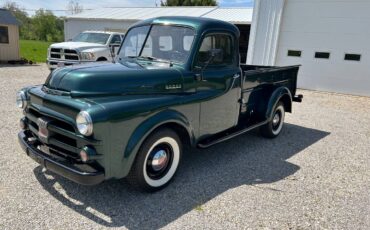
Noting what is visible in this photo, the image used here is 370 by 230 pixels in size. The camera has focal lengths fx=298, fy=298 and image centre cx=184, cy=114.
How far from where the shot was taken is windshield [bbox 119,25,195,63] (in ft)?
13.1

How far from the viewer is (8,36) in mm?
15914

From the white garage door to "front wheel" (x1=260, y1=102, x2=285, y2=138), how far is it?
6735 mm

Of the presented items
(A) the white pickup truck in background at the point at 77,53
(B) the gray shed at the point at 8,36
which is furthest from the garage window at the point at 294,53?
(B) the gray shed at the point at 8,36

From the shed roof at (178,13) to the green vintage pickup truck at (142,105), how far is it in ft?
42.6

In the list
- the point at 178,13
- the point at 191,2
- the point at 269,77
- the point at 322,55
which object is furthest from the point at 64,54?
the point at 191,2

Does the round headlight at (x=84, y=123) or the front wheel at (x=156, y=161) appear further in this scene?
the front wheel at (x=156, y=161)

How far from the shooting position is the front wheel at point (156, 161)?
3311 mm

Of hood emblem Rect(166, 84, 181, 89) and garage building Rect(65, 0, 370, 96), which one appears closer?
hood emblem Rect(166, 84, 181, 89)

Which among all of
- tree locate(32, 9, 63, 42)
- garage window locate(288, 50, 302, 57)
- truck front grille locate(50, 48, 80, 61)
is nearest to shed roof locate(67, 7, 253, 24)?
garage window locate(288, 50, 302, 57)

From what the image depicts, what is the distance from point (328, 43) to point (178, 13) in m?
11.9

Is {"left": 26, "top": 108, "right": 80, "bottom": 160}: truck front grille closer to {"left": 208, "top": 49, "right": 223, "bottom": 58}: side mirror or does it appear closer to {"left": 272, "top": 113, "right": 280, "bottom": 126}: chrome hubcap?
{"left": 208, "top": 49, "right": 223, "bottom": 58}: side mirror

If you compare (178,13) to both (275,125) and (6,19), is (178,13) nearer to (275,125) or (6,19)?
(6,19)

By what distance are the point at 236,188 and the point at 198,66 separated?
168 cm

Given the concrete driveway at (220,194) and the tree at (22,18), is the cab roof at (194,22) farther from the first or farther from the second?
the tree at (22,18)
